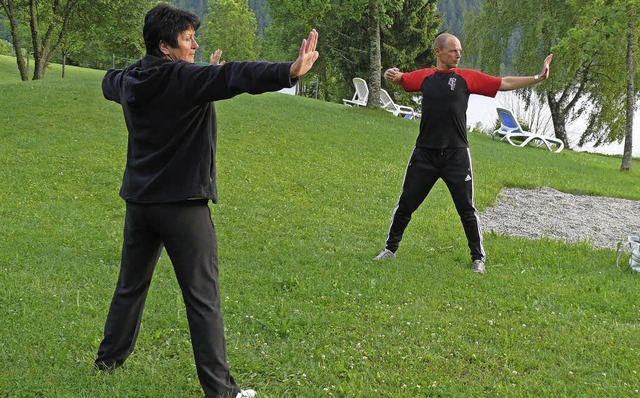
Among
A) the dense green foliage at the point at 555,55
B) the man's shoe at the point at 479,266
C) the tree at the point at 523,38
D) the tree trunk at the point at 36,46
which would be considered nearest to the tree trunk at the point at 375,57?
the dense green foliage at the point at 555,55

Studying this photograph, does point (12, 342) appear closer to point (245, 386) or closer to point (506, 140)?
point (245, 386)

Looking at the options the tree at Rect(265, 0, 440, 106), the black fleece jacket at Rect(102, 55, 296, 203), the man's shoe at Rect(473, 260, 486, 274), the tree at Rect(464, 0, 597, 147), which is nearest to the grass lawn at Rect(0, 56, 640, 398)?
the man's shoe at Rect(473, 260, 486, 274)

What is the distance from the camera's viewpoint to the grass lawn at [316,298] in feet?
12.9

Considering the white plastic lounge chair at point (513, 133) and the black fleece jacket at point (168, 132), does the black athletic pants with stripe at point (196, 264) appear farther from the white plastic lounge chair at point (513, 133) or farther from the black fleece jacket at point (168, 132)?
the white plastic lounge chair at point (513, 133)

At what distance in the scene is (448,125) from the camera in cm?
637

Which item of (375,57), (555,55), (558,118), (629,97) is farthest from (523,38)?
(629,97)

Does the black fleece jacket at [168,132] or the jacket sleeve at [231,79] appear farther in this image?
the black fleece jacket at [168,132]

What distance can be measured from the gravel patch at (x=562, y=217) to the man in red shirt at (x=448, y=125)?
241 cm

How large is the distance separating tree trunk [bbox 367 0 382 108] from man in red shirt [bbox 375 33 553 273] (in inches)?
573

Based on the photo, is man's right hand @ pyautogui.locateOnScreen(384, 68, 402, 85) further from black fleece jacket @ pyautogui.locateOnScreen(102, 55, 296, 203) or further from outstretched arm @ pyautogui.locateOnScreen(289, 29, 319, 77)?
outstretched arm @ pyautogui.locateOnScreen(289, 29, 319, 77)

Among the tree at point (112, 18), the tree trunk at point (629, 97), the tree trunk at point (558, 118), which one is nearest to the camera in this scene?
the tree trunk at point (629, 97)

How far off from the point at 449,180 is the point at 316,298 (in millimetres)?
2088

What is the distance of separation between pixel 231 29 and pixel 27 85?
42.3 metres

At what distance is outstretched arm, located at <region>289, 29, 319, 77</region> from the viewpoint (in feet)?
9.22
